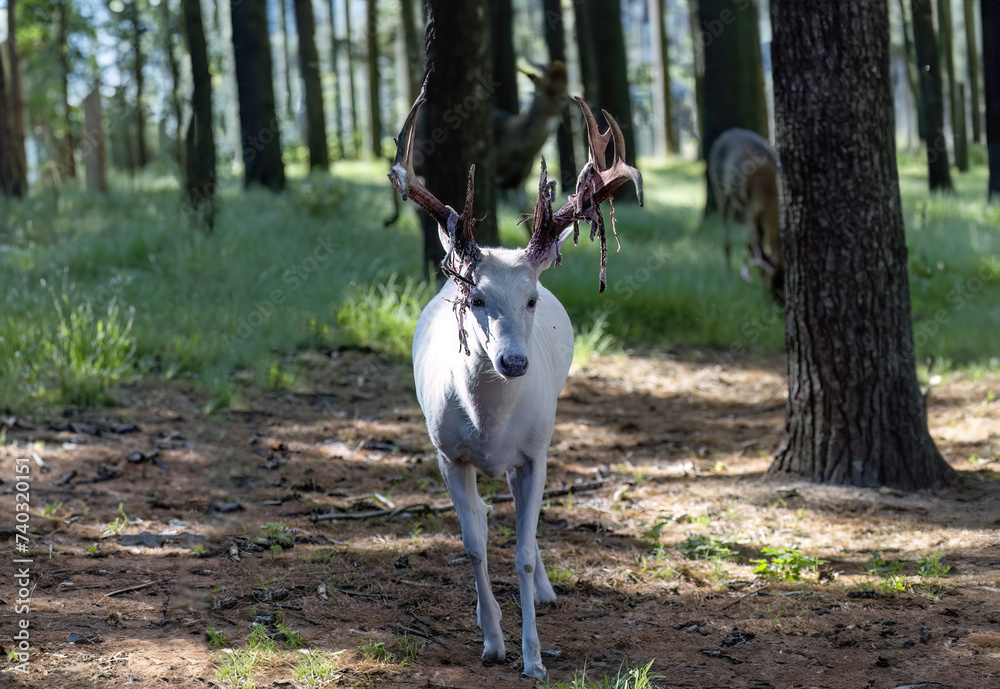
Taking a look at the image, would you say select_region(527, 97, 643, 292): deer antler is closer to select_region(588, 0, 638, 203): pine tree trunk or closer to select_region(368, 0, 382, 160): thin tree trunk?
select_region(588, 0, 638, 203): pine tree trunk

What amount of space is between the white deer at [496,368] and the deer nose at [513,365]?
0.04 m

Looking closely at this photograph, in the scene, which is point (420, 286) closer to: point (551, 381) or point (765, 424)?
point (765, 424)

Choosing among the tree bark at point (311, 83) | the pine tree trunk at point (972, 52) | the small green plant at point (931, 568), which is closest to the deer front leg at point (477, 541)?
the small green plant at point (931, 568)

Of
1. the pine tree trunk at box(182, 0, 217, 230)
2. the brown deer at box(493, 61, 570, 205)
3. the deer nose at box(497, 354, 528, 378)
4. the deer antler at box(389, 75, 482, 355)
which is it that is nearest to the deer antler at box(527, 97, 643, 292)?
the deer antler at box(389, 75, 482, 355)

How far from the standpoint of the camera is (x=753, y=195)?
11445 mm

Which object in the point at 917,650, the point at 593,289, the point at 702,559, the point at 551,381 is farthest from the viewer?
the point at 593,289

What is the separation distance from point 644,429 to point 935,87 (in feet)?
44.2

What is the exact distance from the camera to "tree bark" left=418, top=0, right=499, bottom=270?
851cm

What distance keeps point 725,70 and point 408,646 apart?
13146 millimetres

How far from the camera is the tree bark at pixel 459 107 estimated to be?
8508 mm

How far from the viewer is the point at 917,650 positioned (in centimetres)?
375

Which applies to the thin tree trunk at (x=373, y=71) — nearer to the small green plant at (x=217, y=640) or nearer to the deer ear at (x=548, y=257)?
the deer ear at (x=548, y=257)

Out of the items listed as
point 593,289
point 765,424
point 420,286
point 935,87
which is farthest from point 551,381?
point 935,87

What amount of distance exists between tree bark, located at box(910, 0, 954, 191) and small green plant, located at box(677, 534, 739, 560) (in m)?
14.8
